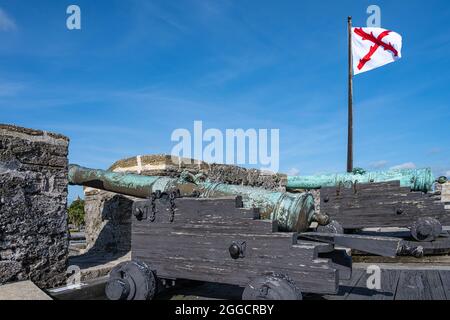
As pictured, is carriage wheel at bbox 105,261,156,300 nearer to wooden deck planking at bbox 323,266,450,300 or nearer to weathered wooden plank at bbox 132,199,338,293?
weathered wooden plank at bbox 132,199,338,293

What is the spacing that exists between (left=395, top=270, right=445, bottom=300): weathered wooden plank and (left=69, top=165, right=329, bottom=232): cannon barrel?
1.06 m

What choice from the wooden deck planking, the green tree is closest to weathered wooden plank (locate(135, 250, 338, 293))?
the wooden deck planking

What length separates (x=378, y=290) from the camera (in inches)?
142

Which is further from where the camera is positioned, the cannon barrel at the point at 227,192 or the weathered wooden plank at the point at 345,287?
the weathered wooden plank at the point at 345,287

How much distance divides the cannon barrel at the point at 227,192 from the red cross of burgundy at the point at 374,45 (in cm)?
778

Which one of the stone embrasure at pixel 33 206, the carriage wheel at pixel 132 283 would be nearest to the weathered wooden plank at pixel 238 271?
the carriage wheel at pixel 132 283

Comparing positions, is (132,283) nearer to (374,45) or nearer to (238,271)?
(238,271)

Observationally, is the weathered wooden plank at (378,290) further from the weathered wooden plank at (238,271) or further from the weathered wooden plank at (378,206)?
the weathered wooden plank at (378,206)

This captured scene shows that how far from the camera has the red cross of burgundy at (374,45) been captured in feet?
31.6

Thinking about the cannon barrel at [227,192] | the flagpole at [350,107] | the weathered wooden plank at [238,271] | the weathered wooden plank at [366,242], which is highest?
the flagpole at [350,107]

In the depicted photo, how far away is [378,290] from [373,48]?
302 inches

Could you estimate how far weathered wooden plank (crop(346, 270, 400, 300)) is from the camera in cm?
336

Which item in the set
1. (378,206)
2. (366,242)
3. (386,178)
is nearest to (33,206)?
(366,242)
